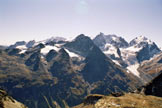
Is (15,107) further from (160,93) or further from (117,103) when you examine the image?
(160,93)

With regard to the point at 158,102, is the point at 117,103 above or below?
above

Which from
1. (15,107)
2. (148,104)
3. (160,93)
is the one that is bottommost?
(160,93)

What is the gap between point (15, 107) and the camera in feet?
370

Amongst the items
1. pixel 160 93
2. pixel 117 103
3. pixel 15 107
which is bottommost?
pixel 160 93

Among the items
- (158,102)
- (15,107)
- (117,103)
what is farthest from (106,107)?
(15,107)

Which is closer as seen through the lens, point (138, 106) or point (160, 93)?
point (138, 106)

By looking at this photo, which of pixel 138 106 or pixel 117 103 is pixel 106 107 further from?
pixel 138 106

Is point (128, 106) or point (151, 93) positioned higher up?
point (128, 106)

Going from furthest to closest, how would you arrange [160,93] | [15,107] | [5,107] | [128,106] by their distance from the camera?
1. [160,93]
2. [128,106]
3. [15,107]
4. [5,107]

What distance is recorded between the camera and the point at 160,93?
191875mm

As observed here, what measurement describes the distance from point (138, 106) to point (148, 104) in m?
12.8

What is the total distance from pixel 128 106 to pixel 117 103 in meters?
10.7

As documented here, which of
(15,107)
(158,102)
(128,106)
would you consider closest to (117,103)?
(128,106)

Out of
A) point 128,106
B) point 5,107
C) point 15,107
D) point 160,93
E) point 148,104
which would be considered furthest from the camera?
point 160,93
